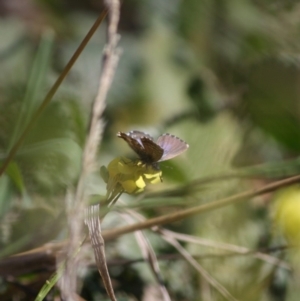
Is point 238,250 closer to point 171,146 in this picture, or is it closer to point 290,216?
point 290,216

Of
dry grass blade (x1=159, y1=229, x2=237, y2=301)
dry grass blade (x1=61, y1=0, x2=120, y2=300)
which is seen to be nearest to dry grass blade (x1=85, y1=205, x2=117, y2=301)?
dry grass blade (x1=61, y1=0, x2=120, y2=300)

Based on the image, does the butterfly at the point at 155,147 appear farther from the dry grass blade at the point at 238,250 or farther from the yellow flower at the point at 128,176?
the dry grass blade at the point at 238,250

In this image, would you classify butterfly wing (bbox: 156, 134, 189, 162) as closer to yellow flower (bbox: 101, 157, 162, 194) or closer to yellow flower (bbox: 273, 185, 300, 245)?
yellow flower (bbox: 101, 157, 162, 194)

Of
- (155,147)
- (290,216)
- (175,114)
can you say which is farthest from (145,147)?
(175,114)

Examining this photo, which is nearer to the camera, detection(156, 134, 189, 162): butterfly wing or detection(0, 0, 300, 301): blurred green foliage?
detection(156, 134, 189, 162): butterfly wing

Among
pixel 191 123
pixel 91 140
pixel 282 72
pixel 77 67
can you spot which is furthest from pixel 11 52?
pixel 91 140

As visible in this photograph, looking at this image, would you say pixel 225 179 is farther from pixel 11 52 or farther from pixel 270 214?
pixel 11 52

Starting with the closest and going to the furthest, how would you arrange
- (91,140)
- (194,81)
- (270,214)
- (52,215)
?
(91,140) → (52,215) → (270,214) → (194,81)
